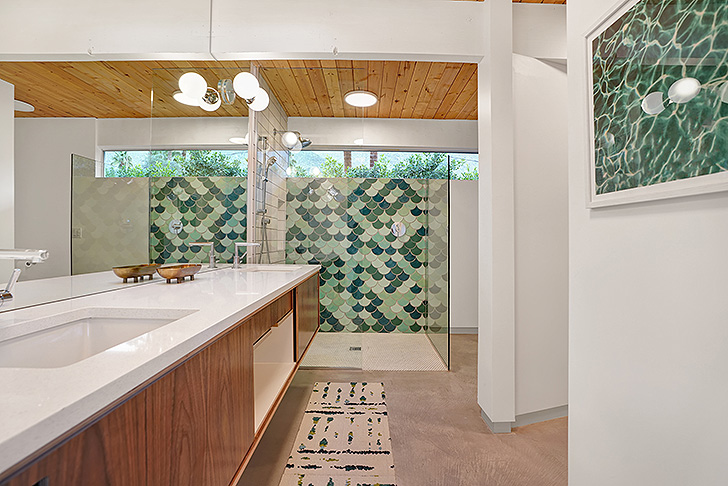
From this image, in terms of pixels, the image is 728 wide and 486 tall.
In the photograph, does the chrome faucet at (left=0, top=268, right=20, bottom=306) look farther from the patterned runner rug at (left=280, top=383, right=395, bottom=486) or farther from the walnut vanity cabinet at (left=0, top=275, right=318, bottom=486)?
the patterned runner rug at (left=280, top=383, right=395, bottom=486)

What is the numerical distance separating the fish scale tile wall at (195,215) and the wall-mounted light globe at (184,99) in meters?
Result: 0.46

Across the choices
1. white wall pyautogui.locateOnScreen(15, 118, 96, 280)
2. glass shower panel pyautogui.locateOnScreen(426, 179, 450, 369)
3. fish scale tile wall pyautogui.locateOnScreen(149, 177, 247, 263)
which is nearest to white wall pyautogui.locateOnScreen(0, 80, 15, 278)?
white wall pyautogui.locateOnScreen(15, 118, 96, 280)

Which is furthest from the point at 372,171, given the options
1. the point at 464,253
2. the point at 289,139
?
the point at 464,253

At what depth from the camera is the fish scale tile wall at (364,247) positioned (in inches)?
127

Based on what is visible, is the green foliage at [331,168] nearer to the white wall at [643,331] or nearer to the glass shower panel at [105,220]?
the glass shower panel at [105,220]

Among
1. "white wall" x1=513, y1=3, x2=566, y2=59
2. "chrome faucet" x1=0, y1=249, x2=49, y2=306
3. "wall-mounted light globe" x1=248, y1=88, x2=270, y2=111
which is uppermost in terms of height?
"white wall" x1=513, y1=3, x2=566, y2=59

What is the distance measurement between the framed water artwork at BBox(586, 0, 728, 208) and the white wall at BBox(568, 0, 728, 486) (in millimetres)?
48

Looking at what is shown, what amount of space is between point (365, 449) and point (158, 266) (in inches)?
56.9

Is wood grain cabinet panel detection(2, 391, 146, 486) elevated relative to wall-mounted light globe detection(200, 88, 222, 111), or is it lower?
lower

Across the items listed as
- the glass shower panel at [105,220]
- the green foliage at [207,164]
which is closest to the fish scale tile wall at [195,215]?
the green foliage at [207,164]

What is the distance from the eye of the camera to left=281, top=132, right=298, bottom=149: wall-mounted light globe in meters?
3.14

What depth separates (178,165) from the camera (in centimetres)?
238

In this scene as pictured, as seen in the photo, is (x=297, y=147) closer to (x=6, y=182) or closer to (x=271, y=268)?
(x=271, y=268)

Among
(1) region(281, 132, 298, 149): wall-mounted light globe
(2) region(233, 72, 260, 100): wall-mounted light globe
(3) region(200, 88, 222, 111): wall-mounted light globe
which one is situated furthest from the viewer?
(1) region(281, 132, 298, 149): wall-mounted light globe
